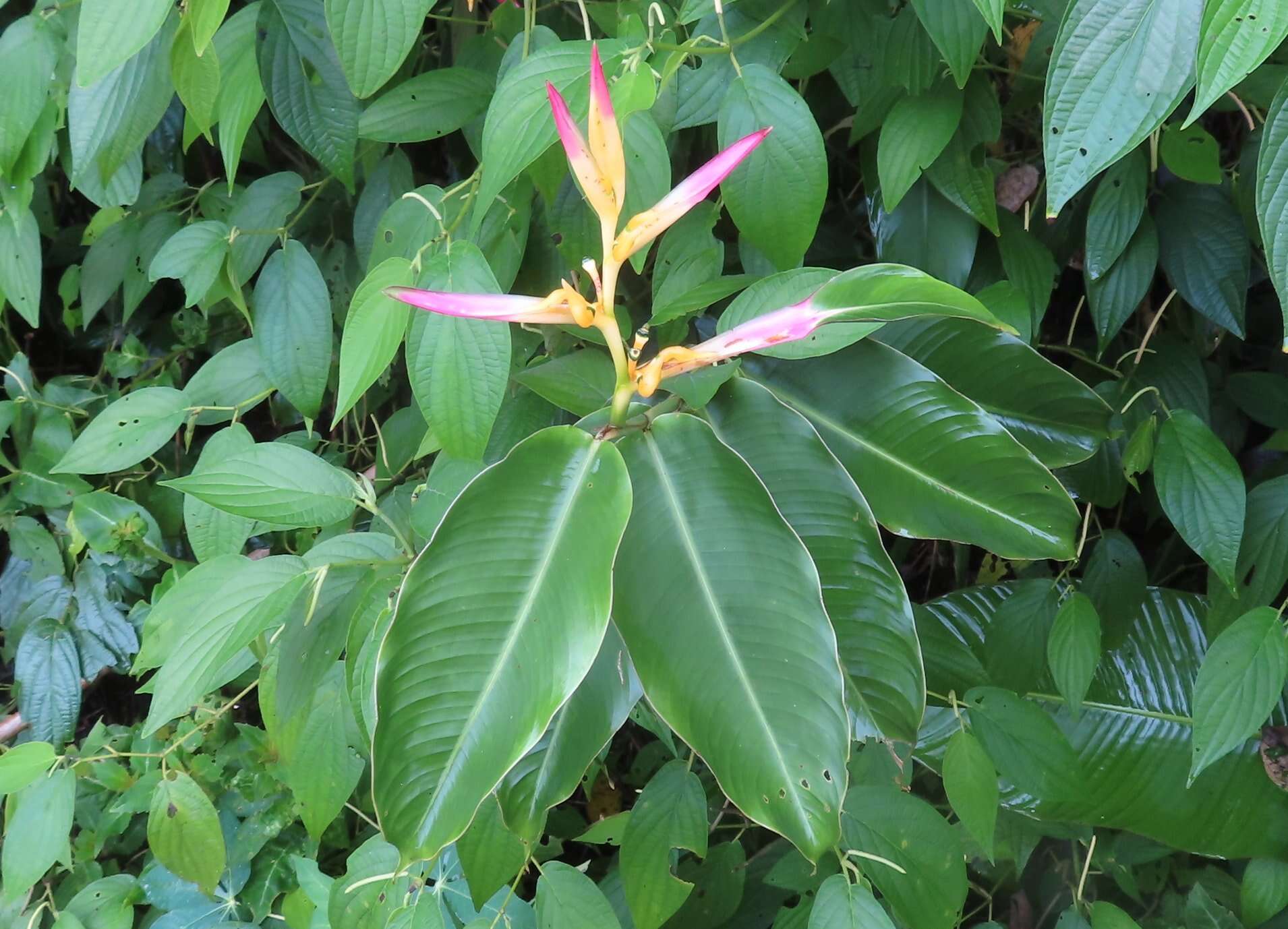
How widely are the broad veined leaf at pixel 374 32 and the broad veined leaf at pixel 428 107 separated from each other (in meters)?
0.19

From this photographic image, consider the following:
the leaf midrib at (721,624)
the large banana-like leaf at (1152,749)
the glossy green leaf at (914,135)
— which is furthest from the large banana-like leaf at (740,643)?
the large banana-like leaf at (1152,749)

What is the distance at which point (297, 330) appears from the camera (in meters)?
0.94

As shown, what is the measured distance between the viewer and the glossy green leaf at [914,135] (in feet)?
2.42

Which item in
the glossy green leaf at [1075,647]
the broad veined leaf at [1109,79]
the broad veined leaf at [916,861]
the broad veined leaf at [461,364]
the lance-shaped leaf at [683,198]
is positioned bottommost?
the broad veined leaf at [916,861]

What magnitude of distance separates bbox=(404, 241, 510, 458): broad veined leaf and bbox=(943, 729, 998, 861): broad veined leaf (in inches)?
18.4

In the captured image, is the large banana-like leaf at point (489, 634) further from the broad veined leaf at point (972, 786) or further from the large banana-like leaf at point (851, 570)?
the broad veined leaf at point (972, 786)

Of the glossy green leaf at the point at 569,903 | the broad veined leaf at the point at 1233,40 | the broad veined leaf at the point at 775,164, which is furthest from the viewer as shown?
the glossy green leaf at the point at 569,903

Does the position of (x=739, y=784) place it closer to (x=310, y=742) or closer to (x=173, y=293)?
(x=310, y=742)

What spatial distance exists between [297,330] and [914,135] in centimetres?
65

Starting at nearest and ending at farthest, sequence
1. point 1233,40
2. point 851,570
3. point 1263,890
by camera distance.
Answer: point 1233,40, point 851,570, point 1263,890

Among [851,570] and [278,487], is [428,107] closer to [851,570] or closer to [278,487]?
[278,487]

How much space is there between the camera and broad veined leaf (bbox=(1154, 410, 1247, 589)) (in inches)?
29.5

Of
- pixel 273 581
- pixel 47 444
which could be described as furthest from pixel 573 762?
pixel 47 444

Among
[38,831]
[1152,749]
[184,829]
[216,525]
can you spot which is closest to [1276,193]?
[1152,749]
